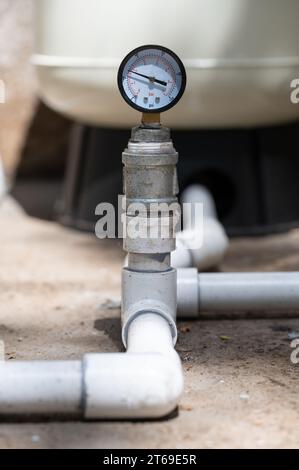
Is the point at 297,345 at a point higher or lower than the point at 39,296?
lower

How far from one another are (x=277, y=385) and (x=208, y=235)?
700 millimetres

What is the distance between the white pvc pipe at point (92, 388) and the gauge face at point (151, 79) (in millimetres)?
437

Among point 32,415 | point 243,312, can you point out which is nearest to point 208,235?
point 243,312

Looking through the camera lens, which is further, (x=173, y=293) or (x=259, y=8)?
(x=259, y=8)

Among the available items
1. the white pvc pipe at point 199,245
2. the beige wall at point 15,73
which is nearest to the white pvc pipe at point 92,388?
the white pvc pipe at point 199,245

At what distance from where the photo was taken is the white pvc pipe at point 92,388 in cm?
118

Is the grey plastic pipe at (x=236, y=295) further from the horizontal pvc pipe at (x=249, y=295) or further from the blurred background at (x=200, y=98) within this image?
the blurred background at (x=200, y=98)

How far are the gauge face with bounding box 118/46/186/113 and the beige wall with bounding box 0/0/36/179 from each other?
1787mm

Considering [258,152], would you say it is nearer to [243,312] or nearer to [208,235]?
[208,235]

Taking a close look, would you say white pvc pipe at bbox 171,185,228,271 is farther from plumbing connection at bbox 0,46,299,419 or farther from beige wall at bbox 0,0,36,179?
beige wall at bbox 0,0,36,179

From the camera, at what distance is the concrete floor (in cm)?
118

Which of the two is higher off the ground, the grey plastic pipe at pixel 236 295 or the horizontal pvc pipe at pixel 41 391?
the grey plastic pipe at pixel 236 295

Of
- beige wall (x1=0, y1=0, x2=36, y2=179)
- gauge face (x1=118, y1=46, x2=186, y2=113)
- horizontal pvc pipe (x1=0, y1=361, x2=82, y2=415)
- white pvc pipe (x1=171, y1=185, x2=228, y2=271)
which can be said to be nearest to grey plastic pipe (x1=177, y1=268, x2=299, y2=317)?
white pvc pipe (x1=171, y1=185, x2=228, y2=271)

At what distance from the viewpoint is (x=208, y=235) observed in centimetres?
202
